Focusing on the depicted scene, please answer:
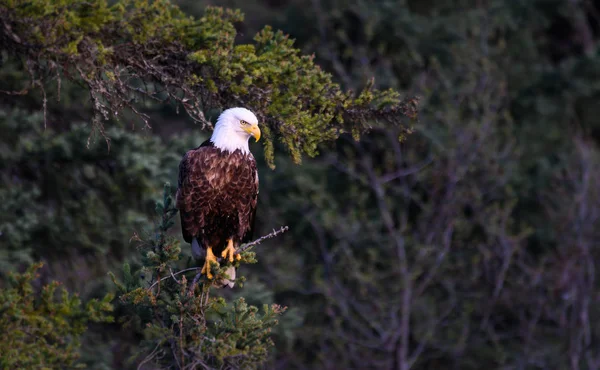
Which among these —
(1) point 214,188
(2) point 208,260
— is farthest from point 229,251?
(1) point 214,188

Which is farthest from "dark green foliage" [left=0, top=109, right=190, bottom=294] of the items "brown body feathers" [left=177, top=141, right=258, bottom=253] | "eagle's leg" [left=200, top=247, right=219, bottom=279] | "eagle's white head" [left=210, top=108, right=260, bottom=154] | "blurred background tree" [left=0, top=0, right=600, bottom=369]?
"eagle's white head" [left=210, top=108, right=260, bottom=154]

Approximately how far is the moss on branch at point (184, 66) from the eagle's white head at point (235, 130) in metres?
0.10

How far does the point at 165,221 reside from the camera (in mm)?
4961

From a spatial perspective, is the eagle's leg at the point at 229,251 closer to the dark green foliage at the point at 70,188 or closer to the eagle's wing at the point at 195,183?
the eagle's wing at the point at 195,183

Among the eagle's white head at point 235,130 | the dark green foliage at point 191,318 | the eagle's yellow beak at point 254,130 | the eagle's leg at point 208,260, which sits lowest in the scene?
the dark green foliage at point 191,318

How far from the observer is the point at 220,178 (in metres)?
5.52

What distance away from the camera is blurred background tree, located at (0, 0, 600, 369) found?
9.24 metres

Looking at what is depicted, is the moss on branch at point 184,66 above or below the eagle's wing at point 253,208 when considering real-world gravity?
above

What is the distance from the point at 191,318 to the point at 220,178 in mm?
1037

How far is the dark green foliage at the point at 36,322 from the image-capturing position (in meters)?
5.57

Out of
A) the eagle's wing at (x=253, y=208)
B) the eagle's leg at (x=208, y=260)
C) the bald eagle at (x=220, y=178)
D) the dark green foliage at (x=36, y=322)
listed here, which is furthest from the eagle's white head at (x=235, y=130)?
the dark green foliage at (x=36, y=322)

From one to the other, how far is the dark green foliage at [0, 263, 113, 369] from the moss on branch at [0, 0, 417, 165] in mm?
1357

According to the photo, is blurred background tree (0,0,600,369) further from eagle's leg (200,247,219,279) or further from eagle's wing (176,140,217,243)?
eagle's wing (176,140,217,243)

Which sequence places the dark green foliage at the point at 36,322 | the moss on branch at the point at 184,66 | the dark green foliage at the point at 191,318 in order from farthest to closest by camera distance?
the dark green foliage at the point at 36,322 < the moss on branch at the point at 184,66 < the dark green foliage at the point at 191,318
